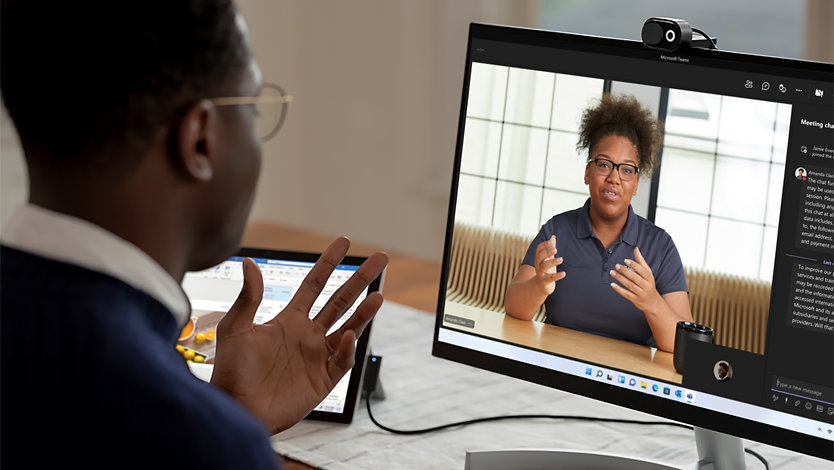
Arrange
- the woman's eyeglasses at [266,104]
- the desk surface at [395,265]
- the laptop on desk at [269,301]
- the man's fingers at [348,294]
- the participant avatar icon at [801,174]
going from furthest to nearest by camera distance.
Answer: the desk surface at [395,265], the laptop on desk at [269,301], the man's fingers at [348,294], the participant avatar icon at [801,174], the woman's eyeglasses at [266,104]

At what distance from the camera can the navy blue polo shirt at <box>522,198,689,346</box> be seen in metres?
0.98

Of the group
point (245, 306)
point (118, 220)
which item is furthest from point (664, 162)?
point (118, 220)

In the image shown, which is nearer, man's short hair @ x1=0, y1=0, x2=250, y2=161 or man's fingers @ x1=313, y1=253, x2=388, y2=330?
man's short hair @ x1=0, y1=0, x2=250, y2=161

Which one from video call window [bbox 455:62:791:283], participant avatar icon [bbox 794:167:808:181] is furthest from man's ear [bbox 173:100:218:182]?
participant avatar icon [bbox 794:167:808:181]

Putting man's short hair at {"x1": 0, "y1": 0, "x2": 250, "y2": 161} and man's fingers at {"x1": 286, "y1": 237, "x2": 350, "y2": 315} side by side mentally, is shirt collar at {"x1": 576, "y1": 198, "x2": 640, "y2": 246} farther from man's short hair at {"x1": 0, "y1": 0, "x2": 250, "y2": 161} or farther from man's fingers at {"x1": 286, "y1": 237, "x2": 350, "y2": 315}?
man's short hair at {"x1": 0, "y1": 0, "x2": 250, "y2": 161}

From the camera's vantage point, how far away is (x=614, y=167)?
1.00 meters

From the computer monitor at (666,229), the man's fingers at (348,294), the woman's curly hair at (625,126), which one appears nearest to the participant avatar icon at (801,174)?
the computer monitor at (666,229)

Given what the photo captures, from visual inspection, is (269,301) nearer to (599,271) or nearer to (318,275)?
(318,275)

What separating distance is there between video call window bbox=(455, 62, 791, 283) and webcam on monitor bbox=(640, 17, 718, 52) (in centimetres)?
5

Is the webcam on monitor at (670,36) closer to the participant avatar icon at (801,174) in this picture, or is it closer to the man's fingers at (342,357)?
the participant avatar icon at (801,174)

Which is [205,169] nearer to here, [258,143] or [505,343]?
[258,143]

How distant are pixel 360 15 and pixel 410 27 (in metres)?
0.22

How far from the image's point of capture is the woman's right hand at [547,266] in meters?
1.04

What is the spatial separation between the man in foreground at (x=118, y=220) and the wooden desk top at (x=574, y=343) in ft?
1.43
